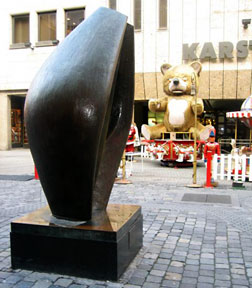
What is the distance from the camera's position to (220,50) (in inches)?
707

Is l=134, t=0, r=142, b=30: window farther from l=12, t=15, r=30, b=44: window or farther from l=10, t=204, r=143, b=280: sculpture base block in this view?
l=10, t=204, r=143, b=280: sculpture base block

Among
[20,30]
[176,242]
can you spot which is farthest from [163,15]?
[176,242]

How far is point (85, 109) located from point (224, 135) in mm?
20248

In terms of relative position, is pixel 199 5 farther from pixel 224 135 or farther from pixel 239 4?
pixel 224 135

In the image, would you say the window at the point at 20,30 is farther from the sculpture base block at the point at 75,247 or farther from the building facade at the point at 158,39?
the sculpture base block at the point at 75,247

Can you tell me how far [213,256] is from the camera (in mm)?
3924

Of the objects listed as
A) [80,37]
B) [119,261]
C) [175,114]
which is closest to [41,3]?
[175,114]

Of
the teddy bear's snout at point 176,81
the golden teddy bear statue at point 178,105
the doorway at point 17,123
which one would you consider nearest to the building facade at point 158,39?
the doorway at point 17,123

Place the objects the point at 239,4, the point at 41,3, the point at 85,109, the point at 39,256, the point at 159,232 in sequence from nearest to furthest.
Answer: the point at 85,109, the point at 39,256, the point at 159,232, the point at 239,4, the point at 41,3

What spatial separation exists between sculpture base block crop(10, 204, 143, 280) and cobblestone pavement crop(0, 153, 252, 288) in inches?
3.6

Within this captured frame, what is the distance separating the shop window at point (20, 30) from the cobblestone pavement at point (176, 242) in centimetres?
1640

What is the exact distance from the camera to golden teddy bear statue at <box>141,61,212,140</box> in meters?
13.5

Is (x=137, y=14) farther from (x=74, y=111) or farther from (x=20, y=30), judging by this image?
(x=74, y=111)

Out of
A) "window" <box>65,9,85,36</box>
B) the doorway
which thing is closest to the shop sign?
"window" <box>65,9,85,36</box>
